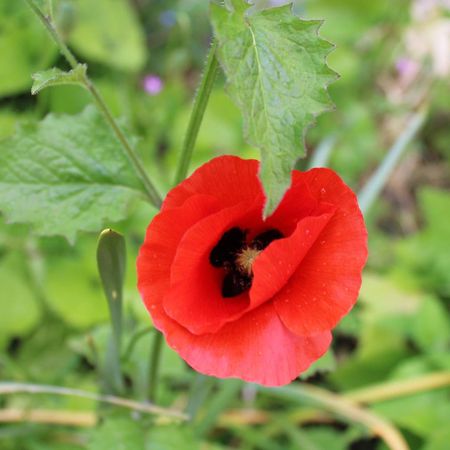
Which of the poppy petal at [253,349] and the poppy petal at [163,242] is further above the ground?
the poppy petal at [163,242]

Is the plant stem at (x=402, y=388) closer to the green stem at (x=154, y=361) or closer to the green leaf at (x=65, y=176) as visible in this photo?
the green stem at (x=154, y=361)

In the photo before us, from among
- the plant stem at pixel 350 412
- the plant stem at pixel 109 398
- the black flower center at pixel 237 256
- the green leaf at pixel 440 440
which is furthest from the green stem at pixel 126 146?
the green leaf at pixel 440 440

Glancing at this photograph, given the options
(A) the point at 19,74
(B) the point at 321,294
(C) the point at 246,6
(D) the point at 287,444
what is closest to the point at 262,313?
(B) the point at 321,294

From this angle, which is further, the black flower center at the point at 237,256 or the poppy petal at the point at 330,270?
the black flower center at the point at 237,256

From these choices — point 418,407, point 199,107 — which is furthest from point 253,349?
point 418,407

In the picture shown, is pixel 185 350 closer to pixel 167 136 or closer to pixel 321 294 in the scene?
pixel 321 294

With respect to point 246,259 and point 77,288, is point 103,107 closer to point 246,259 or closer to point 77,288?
point 246,259

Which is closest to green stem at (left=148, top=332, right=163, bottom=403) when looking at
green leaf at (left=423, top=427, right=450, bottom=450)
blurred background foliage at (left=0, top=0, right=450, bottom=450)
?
blurred background foliage at (left=0, top=0, right=450, bottom=450)
